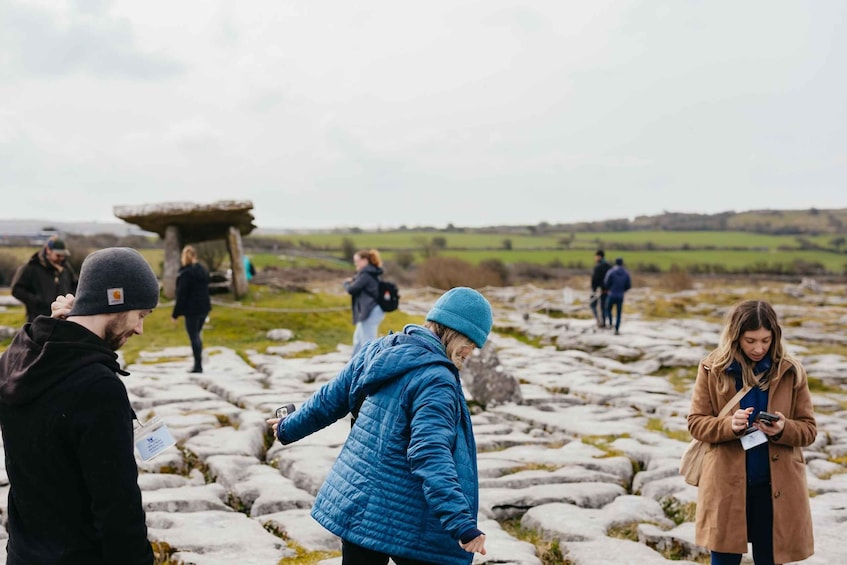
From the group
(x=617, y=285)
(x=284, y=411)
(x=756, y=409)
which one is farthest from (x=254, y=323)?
(x=756, y=409)

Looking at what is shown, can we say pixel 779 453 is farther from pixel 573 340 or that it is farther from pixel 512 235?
pixel 512 235

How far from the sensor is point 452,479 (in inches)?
122

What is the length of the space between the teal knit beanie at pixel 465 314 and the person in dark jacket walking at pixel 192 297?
8460 millimetres

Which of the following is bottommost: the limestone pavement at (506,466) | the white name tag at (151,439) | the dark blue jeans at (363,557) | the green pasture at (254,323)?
the limestone pavement at (506,466)

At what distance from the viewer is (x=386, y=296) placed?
11.2 metres

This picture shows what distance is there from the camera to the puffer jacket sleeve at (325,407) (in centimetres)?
365

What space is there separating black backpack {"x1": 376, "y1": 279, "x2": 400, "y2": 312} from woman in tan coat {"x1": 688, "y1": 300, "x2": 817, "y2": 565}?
22.7 ft

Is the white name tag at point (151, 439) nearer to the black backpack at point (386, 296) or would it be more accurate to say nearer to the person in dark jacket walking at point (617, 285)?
the black backpack at point (386, 296)

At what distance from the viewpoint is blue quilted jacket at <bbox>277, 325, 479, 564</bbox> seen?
10.2ft

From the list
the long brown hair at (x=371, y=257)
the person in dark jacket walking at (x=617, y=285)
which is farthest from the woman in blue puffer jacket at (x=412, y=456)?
the person in dark jacket walking at (x=617, y=285)

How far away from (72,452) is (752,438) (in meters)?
3.28

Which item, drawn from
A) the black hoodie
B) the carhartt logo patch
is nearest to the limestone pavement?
the black hoodie

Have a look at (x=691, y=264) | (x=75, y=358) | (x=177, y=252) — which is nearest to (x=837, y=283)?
(x=691, y=264)

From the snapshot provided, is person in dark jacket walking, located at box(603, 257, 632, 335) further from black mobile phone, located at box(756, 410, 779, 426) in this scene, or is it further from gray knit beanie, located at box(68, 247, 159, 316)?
gray knit beanie, located at box(68, 247, 159, 316)
